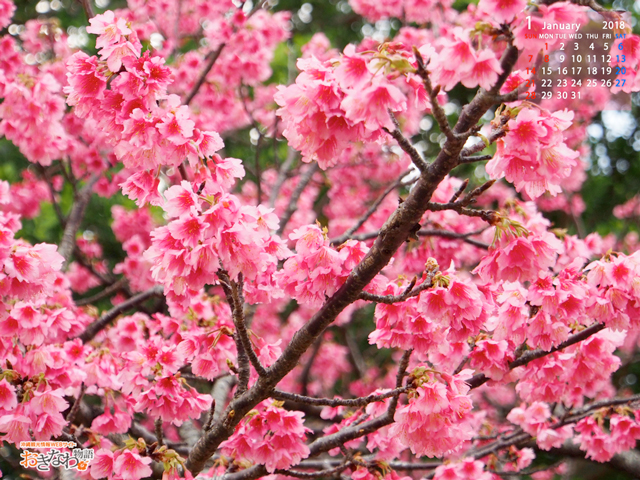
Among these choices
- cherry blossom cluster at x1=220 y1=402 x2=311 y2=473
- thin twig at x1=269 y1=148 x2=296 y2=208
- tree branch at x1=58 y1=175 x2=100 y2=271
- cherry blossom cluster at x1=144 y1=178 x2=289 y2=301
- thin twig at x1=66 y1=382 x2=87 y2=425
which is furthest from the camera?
thin twig at x1=269 y1=148 x2=296 y2=208

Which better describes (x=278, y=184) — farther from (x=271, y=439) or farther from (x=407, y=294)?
(x=407, y=294)

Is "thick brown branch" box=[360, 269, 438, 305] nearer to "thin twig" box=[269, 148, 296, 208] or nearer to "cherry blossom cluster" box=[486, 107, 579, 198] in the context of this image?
"cherry blossom cluster" box=[486, 107, 579, 198]

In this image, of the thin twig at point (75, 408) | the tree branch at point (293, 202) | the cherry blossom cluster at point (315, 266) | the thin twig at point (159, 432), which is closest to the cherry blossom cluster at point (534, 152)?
the cherry blossom cluster at point (315, 266)

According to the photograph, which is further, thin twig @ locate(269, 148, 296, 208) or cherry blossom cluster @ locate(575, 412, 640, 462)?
thin twig @ locate(269, 148, 296, 208)

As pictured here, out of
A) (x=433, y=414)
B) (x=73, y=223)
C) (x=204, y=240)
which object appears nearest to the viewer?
(x=204, y=240)

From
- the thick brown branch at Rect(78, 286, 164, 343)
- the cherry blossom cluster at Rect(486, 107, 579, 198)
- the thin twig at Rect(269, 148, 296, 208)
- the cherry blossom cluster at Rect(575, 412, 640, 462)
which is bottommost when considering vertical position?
the cherry blossom cluster at Rect(575, 412, 640, 462)

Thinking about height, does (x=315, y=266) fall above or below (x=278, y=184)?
below

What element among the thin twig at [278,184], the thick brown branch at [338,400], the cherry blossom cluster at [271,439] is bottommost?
the cherry blossom cluster at [271,439]

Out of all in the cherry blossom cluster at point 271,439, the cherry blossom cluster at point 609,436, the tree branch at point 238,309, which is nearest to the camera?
the tree branch at point 238,309

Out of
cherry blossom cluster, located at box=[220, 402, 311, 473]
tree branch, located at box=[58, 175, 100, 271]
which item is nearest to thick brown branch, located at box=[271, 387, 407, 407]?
cherry blossom cluster, located at box=[220, 402, 311, 473]

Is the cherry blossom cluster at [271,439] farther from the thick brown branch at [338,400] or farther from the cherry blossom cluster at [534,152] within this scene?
the cherry blossom cluster at [534,152]

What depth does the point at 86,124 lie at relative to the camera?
4426mm
